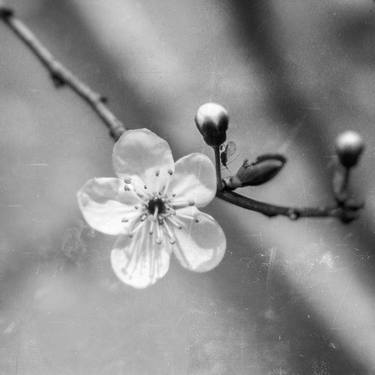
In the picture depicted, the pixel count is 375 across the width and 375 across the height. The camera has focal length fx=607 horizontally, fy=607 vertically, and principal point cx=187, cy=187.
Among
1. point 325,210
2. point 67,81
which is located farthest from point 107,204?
point 325,210

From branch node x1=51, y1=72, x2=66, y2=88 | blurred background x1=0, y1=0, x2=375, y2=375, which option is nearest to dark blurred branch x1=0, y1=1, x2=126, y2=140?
branch node x1=51, y1=72, x2=66, y2=88

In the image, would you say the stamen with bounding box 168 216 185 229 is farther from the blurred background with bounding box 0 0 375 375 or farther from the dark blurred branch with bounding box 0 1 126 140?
the blurred background with bounding box 0 0 375 375

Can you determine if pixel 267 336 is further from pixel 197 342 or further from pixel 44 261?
pixel 44 261

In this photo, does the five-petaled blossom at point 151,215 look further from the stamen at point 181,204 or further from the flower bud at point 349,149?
the flower bud at point 349,149

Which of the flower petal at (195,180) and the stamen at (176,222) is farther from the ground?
the flower petal at (195,180)

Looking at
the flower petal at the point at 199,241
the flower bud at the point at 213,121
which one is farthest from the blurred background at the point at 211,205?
the flower bud at the point at 213,121
